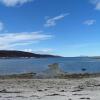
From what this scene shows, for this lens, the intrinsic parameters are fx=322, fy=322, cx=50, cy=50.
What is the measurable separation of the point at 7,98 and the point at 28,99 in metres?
1.29

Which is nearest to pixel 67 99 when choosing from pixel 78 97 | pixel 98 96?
pixel 78 97

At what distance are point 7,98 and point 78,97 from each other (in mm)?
4012

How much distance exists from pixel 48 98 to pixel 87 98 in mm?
2185

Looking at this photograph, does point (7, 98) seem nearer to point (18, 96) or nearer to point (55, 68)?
point (18, 96)

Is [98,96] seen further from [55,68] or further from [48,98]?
[55,68]

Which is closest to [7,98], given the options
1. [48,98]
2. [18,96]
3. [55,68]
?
[18,96]

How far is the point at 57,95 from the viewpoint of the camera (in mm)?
19328

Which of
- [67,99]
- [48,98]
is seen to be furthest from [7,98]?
[67,99]

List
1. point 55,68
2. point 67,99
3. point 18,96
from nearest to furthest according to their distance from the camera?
point 67,99, point 18,96, point 55,68

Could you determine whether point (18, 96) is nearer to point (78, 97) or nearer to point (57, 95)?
point (57, 95)

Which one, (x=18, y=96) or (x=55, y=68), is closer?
(x=18, y=96)

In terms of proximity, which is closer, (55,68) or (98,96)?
(98,96)

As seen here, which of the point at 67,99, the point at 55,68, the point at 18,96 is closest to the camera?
the point at 67,99

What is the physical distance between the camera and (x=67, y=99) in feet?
57.5
